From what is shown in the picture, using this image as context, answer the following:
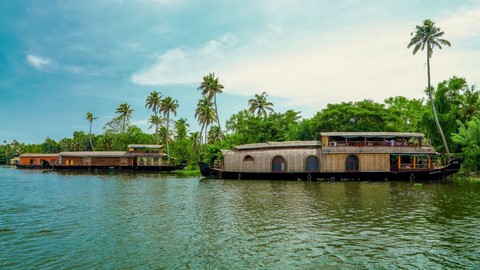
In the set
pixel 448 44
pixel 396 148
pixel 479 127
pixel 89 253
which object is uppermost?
pixel 448 44

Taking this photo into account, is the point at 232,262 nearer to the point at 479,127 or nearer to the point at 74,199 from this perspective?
the point at 74,199

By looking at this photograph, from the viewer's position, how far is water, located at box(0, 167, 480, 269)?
9156 millimetres

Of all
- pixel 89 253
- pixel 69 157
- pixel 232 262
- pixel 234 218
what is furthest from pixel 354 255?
pixel 69 157

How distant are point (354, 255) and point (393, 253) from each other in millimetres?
1263

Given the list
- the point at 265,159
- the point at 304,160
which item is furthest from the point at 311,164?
the point at 265,159

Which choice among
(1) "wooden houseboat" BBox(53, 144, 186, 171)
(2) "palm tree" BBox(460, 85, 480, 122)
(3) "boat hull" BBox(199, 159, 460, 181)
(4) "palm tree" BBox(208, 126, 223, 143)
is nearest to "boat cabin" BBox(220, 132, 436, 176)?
(3) "boat hull" BBox(199, 159, 460, 181)

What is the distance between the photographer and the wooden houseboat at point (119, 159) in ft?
195

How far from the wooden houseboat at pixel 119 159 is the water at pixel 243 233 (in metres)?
39.6

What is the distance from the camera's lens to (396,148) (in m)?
34.2

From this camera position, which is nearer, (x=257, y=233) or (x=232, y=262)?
(x=232, y=262)

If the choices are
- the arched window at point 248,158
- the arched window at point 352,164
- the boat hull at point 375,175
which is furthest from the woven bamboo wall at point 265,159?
the arched window at point 352,164

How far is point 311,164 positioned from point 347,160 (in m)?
3.86

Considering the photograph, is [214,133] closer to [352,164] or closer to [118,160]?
[118,160]

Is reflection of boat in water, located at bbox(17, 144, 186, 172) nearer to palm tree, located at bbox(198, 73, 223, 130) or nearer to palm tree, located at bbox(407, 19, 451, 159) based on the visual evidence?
palm tree, located at bbox(198, 73, 223, 130)
